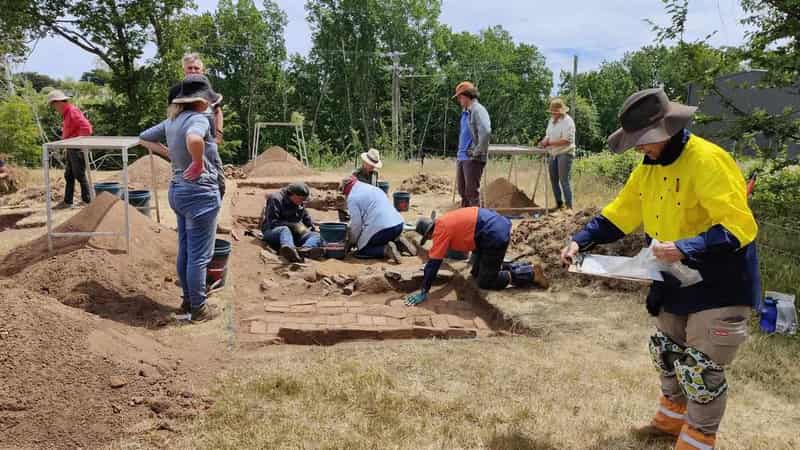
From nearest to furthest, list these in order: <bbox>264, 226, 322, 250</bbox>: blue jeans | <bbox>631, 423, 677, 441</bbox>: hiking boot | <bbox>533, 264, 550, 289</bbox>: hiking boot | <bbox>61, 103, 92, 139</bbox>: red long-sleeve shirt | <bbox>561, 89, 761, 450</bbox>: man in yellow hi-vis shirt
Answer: <bbox>561, 89, 761, 450</bbox>: man in yellow hi-vis shirt → <bbox>631, 423, 677, 441</bbox>: hiking boot → <bbox>533, 264, 550, 289</bbox>: hiking boot → <bbox>264, 226, 322, 250</bbox>: blue jeans → <bbox>61, 103, 92, 139</bbox>: red long-sleeve shirt

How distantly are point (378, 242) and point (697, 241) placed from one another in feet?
17.5

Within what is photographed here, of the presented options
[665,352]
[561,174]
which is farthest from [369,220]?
[665,352]

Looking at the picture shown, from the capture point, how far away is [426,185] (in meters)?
13.9

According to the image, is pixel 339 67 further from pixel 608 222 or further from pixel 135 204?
pixel 608 222

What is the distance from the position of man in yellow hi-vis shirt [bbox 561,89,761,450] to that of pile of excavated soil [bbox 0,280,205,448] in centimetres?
259

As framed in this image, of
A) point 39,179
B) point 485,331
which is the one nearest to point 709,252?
point 485,331

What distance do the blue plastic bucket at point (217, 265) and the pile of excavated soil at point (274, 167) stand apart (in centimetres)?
1007

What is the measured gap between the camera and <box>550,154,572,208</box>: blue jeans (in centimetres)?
912

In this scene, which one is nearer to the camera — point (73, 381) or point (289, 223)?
point (73, 381)

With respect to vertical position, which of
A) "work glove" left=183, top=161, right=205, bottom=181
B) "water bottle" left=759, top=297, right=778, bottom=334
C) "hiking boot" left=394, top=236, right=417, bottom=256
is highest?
"work glove" left=183, top=161, right=205, bottom=181

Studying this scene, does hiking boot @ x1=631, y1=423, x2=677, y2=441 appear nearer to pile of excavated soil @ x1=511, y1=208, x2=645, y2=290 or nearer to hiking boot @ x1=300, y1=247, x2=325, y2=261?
pile of excavated soil @ x1=511, y1=208, x2=645, y2=290

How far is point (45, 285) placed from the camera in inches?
201

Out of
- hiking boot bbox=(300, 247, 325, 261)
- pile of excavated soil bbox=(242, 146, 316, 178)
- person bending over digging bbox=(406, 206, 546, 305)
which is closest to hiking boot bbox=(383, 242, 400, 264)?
hiking boot bbox=(300, 247, 325, 261)

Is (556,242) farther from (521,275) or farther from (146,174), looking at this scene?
(146,174)
